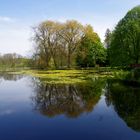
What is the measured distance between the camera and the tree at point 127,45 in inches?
1769

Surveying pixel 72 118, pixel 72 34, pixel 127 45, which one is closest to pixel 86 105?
pixel 72 118

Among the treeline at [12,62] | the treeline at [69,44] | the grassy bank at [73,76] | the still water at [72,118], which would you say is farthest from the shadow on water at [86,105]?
the treeline at [12,62]

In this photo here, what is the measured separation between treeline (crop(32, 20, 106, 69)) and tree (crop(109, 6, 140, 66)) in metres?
29.8

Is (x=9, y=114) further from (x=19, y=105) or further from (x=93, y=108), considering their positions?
(x=93, y=108)

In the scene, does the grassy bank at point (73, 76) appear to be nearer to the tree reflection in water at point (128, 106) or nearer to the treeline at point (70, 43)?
the tree reflection in water at point (128, 106)

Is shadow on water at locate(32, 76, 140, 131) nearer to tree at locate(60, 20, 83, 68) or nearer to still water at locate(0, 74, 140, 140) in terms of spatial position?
still water at locate(0, 74, 140, 140)

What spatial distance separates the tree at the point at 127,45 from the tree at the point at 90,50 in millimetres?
29801

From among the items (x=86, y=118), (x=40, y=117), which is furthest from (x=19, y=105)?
(x=86, y=118)

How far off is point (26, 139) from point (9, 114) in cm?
545

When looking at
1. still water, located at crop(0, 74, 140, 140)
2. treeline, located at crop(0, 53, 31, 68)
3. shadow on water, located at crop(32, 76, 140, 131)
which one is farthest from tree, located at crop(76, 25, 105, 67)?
treeline, located at crop(0, 53, 31, 68)

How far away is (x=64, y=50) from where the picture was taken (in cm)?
7988

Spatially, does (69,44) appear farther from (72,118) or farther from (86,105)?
(72,118)

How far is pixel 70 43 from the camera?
7694 cm

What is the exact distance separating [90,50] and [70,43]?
6.06 meters
